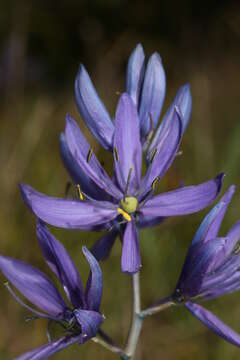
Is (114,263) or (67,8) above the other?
(67,8)

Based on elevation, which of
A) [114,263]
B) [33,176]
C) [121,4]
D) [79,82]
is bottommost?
[114,263]

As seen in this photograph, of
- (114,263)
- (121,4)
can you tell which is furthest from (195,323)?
(121,4)

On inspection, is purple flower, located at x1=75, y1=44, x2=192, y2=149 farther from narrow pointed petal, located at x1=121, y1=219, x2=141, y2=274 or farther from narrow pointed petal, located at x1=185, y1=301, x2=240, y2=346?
narrow pointed petal, located at x1=185, y1=301, x2=240, y2=346

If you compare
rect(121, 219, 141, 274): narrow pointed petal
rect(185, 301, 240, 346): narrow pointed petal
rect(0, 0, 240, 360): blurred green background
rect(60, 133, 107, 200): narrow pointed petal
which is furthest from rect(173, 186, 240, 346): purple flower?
rect(0, 0, 240, 360): blurred green background

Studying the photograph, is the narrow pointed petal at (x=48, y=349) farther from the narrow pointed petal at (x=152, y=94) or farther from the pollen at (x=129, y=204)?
the narrow pointed petal at (x=152, y=94)

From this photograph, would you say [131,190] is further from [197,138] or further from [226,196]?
[197,138]

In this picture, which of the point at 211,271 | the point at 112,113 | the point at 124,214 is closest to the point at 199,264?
the point at 211,271
